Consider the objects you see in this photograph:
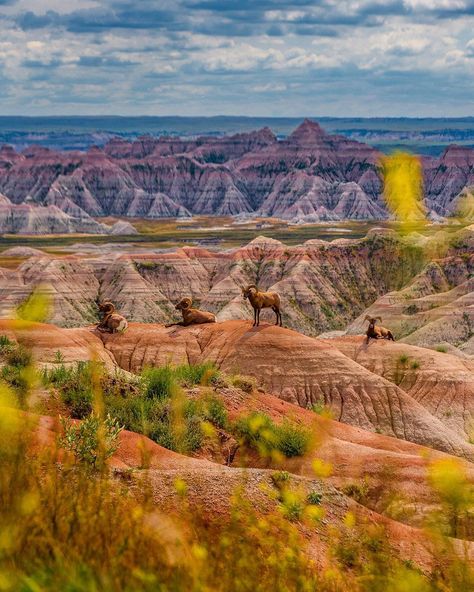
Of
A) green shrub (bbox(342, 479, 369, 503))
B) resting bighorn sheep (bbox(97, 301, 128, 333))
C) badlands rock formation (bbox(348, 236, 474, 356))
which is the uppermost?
green shrub (bbox(342, 479, 369, 503))

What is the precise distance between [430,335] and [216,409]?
66742mm

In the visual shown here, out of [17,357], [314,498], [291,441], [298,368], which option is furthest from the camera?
[298,368]

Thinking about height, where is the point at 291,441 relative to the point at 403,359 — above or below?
above

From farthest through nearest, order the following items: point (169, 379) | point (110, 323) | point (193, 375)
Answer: point (110, 323), point (193, 375), point (169, 379)

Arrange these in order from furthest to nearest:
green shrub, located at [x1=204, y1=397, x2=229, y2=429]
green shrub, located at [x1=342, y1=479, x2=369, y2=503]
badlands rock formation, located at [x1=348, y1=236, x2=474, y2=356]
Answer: badlands rock formation, located at [x1=348, y1=236, x2=474, y2=356]
green shrub, located at [x1=204, y1=397, x2=229, y2=429]
green shrub, located at [x1=342, y1=479, x2=369, y2=503]

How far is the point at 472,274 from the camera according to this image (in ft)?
397

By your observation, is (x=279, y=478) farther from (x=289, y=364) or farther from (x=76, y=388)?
(x=289, y=364)

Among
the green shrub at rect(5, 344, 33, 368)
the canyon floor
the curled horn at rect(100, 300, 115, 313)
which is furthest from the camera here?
the curled horn at rect(100, 300, 115, 313)

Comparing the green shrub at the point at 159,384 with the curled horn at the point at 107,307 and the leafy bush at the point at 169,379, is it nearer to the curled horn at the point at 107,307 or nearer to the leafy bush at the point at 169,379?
the leafy bush at the point at 169,379

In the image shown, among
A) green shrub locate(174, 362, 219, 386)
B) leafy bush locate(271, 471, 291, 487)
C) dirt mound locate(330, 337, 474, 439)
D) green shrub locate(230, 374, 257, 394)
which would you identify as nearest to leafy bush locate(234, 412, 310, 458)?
green shrub locate(174, 362, 219, 386)

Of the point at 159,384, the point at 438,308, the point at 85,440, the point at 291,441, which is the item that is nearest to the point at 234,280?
the point at 438,308

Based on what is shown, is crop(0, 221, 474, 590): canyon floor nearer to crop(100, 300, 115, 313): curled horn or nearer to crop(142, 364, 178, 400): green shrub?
crop(142, 364, 178, 400): green shrub

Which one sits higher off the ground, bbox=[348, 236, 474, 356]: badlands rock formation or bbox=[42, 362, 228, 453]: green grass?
bbox=[42, 362, 228, 453]: green grass

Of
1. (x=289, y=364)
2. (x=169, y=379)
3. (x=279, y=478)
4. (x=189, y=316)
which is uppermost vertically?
(x=279, y=478)
